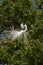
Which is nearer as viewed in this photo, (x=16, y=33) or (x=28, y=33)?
(x=28, y=33)

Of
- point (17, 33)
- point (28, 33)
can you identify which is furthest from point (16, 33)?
point (28, 33)

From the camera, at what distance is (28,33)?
11109 mm

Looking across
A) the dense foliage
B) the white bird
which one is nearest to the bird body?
the white bird

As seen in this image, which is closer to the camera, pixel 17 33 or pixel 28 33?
pixel 28 33

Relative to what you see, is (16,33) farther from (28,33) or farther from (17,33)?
(28,33)

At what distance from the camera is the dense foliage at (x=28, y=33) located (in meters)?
10.1

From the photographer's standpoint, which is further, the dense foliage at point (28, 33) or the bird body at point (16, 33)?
the bird body at point (16, 33)

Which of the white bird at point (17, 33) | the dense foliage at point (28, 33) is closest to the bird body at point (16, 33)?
the white bird at point (17, 33)

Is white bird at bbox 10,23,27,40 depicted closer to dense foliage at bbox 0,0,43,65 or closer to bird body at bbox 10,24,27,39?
bird body at bbox 10,24,27,39

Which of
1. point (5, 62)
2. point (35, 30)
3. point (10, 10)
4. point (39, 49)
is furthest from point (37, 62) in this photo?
point (10, 10)

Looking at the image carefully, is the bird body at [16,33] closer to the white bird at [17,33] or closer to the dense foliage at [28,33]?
the white bird at [17,33]

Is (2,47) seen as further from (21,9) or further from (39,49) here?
(39,49)

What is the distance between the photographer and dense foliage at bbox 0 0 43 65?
10.1m

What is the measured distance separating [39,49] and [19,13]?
2927 millimetres
